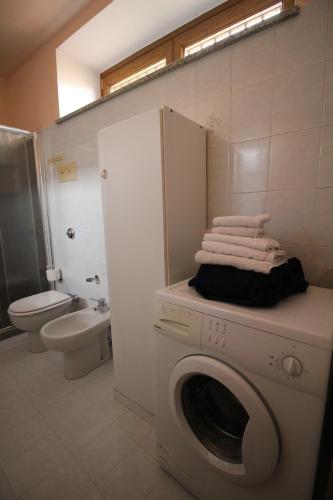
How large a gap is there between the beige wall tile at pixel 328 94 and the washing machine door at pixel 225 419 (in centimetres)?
104

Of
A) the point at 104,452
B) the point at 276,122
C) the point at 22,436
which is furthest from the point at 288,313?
the point at 22,436

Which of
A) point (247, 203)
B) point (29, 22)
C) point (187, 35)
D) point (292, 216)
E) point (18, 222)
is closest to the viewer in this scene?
point (292, 216)

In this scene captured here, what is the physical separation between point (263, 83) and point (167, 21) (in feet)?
3.28

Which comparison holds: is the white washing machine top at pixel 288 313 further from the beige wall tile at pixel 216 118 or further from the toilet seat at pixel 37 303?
the toilet seat at pixel 37 303

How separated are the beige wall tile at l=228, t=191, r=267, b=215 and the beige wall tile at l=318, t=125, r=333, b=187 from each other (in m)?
0.24

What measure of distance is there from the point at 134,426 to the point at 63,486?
1.30 feet

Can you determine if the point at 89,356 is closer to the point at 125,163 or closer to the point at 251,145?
the point at 125,163

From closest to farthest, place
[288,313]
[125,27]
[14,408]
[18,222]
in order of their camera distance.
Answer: [288,313] → [14,408] → [125,27] → [18,222]

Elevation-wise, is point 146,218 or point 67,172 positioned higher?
point 67,172

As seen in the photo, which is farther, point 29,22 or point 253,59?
point 29,22

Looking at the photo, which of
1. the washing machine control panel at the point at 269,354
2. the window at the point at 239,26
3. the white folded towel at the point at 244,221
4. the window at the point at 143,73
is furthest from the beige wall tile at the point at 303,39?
the washing machine control panel at the point at 269,354

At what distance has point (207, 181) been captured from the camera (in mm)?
1300

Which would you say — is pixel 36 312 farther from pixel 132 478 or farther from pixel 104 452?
pixel 132 478

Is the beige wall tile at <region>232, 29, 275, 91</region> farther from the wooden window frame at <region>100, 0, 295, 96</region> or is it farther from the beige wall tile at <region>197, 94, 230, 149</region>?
the wooden window frame at <region>100, 0, 295, 96</region>
